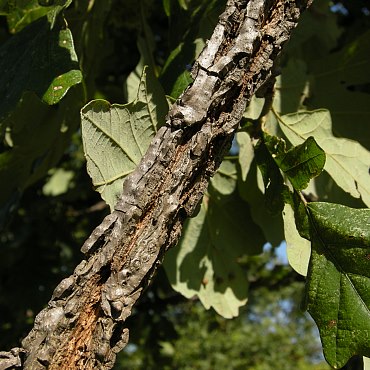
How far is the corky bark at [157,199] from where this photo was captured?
79cm

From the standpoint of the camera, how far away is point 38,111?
59.2 inches

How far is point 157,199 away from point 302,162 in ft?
0.97

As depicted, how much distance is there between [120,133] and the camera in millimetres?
1107

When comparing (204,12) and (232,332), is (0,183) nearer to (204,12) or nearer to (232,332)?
(204,12)

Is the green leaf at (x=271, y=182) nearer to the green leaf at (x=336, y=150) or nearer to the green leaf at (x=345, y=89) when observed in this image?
the green leaf at (x=336, y=150)

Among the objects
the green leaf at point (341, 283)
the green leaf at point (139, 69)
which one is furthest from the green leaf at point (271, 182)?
the green leaf at point (139, 69)

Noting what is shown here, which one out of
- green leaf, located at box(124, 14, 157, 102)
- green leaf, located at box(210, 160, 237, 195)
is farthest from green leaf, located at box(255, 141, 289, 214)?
green leaf, located at box(124, 14, 157, 102)

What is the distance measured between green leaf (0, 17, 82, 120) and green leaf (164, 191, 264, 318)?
1.48ft

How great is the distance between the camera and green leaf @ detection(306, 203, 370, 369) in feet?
3.10

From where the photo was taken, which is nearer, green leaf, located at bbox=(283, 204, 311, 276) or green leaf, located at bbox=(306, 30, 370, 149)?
green leaf, located at bbox=(283, 204, 311, 276)

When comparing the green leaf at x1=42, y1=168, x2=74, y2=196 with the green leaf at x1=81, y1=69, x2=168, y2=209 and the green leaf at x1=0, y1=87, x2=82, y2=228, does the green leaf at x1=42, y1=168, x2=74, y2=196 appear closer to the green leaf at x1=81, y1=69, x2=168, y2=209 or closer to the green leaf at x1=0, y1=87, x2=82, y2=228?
the green leaf at x1=0, y1=87, x2=82, y2=228

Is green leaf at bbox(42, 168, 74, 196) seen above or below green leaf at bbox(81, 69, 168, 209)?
below

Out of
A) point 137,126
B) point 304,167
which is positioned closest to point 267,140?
point 304,167

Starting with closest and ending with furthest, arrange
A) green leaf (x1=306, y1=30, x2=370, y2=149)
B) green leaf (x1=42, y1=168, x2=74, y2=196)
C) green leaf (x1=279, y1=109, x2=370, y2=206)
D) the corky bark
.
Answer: the corky bark < green leaf (x1=279, y1=109, x2=370, y2=206) < green leaf (x1=306, y1=30, x2=370, y2=149) < green leaf (x1=42, y1=168, x2=74, y2=196)
